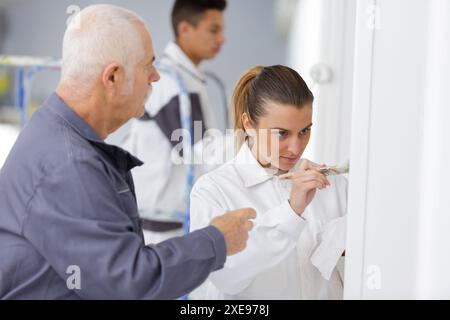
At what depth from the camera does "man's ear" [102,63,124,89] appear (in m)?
0.94

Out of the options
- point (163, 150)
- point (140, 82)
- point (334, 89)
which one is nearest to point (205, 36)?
point (163, 150)

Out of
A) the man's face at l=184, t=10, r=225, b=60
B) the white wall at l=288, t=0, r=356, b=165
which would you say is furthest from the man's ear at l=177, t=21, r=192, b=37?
the white wall at l=288, t=0, r=356, b=165

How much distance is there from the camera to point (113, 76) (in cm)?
96

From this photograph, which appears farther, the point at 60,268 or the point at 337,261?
the point at 337,261

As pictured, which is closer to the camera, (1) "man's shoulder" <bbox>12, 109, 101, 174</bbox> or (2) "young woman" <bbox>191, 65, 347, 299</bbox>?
(1) "man's shoulder" <bbox>12, 109, 101, 174</bbox>

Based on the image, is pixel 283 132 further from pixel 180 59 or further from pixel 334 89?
pixel 180 59

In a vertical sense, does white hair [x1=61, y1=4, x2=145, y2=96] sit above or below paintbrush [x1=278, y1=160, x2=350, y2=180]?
above

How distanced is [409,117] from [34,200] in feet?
1.78

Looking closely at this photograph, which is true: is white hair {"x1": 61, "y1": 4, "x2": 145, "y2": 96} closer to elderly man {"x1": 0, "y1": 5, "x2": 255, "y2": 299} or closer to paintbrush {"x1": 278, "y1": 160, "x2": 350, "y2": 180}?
elderly man {"x1": 0, "y1": 5, "x2": 255, "y2": 299}

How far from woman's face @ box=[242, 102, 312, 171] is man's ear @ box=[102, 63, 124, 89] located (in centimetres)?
21

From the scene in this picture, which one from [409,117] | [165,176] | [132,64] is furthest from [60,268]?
[165,176]

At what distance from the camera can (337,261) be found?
1.07 m

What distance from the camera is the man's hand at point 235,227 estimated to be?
0.95 m
